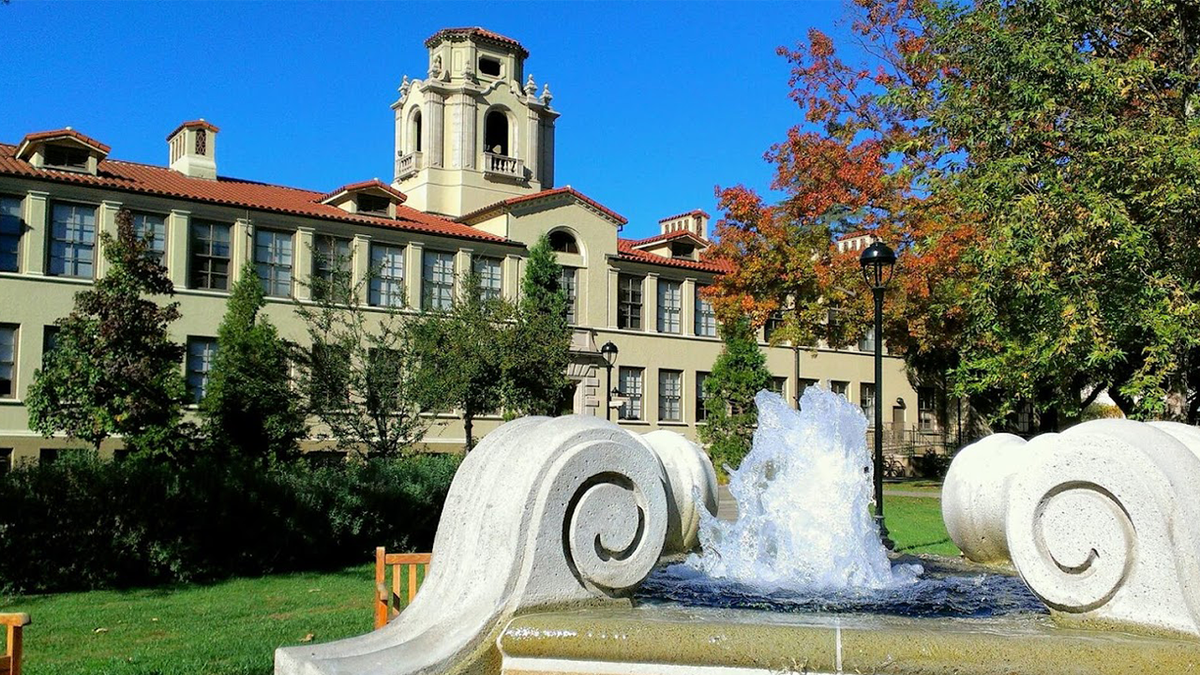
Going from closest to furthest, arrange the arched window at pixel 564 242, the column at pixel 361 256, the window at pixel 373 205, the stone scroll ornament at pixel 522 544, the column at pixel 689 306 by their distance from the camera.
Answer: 1. the stone scroll ornament at pixel 522 544
2. the column at pixel 361 256
3. the window at pixel 373 205
4. the arched window at pixel 564 242
5. the column at pixel 689 306

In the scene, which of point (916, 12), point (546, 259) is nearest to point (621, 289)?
point (546, 259)

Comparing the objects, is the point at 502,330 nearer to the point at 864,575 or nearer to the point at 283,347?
the point at 283,347

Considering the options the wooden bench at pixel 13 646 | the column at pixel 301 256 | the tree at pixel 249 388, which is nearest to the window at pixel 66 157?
the tree at pixel 249 388

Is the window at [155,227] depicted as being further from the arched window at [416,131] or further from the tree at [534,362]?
the arched window at [416,131]

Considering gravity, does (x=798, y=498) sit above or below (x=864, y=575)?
above

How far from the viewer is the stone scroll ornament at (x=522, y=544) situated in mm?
4969

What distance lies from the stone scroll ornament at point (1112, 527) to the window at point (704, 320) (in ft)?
124

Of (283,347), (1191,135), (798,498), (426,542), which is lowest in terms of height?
(426,542)

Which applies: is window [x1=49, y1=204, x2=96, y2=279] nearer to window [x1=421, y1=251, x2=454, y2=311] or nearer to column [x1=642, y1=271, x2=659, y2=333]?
window [x1=421, y1=251, x2=454, y2=311]

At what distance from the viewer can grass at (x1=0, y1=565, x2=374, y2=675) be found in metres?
8.07

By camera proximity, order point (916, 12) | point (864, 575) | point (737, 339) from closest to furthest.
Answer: point (864, 575), point (916, 12), point (737, 339)

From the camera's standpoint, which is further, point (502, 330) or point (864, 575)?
point (502, 330)

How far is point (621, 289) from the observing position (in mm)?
41156

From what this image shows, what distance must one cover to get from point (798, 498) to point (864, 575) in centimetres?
70
